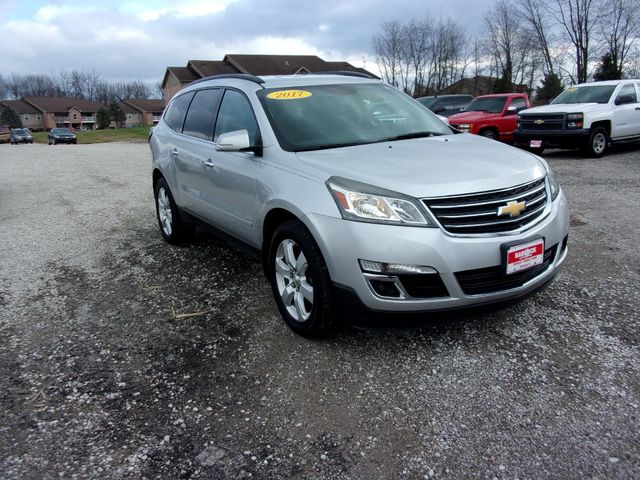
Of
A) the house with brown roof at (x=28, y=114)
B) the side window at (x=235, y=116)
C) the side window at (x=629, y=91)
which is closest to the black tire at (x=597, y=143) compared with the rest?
the side window at (x=629, y=91)

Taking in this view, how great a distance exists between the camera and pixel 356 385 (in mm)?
3000

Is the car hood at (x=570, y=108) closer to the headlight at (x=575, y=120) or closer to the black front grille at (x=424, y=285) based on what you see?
the headlight at (x=575, y=120)

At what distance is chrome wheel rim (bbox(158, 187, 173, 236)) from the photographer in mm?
6018

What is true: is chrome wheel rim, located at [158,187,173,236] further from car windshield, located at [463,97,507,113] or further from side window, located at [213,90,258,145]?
car windshield, located at [463,97,507,113]

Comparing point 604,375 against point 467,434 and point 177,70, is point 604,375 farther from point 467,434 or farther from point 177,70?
point 177,70

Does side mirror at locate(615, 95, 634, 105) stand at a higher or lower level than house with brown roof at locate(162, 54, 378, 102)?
lower

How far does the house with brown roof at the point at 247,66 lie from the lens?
5722 cm

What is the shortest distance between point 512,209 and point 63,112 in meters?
110

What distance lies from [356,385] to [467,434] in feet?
2.27

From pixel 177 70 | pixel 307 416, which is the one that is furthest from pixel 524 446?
pixel 177 70

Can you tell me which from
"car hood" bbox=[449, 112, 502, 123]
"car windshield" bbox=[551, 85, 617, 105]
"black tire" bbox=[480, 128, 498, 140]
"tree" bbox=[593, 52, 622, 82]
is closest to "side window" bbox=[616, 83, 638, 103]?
"car windshield" bbox=[551, 85, 617, 105]

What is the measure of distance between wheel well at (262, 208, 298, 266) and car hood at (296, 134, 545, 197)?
347 millimetres

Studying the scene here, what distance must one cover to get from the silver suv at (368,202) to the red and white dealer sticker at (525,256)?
0.03 ft

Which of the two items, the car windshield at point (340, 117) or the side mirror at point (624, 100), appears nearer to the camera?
the car windshield at point (340, 117)
